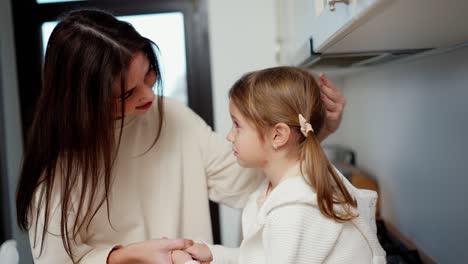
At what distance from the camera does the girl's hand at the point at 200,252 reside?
791mm

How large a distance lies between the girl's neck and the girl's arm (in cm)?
12

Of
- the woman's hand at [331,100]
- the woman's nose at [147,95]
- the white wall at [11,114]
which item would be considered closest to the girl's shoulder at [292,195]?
the woman's hand at [331,100]

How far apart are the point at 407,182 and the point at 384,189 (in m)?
0.23

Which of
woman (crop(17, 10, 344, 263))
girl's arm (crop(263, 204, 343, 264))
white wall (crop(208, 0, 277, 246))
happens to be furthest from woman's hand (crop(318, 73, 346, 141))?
white wall (crop(208, 0, 277, 246))

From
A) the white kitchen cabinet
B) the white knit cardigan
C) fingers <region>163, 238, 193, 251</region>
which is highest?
the white kitchen cabinet

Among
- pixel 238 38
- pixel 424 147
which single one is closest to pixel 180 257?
pixel 424 147

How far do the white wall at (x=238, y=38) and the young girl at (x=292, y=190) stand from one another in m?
0.95

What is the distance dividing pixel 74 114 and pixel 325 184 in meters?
0.50

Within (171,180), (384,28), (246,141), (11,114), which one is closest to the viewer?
(384,28)

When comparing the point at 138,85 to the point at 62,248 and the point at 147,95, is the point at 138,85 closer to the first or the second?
the point at 147,95

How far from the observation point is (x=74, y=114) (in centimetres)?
73

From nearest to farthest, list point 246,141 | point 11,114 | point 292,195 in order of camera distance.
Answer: point 292,195
point 246,141
point 11,114

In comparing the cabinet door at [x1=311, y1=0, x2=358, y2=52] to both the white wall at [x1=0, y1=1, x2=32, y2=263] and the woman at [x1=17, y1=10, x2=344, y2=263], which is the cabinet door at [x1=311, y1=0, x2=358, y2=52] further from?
the white wall at [x1=0, y1=1, x2=32, y2=263]

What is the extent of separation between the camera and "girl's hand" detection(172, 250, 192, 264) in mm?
749
